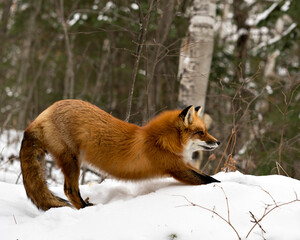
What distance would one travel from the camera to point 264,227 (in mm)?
2646

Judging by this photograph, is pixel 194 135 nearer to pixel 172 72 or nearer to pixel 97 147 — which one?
pixel 97 147

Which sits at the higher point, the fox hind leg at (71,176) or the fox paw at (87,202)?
the fox hind leg at (71,176)

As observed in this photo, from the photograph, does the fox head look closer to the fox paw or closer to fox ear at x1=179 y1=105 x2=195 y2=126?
fox ear at x1=179 y1=105 x2=195 y2=126

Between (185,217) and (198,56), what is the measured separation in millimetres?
4439

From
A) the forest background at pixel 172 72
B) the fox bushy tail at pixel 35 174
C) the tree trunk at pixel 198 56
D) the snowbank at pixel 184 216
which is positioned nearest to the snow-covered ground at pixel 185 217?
the snowbank at pixel 184 216

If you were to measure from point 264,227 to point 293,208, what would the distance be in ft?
1.34

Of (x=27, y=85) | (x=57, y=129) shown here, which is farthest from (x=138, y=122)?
(x=27, y=85)

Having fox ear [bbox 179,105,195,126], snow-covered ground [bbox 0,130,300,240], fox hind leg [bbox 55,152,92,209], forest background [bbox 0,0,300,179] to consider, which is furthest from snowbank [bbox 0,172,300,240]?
forest background [bbox 0,0,300,179]

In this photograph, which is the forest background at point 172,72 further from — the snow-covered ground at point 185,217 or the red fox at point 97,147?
→ the snow-covered ground at point 185,217

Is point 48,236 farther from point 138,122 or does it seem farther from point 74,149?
point 138,122

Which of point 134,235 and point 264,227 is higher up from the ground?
point 264,227

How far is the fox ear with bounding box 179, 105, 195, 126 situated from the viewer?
3896 mm

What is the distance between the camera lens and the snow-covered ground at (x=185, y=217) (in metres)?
2.66

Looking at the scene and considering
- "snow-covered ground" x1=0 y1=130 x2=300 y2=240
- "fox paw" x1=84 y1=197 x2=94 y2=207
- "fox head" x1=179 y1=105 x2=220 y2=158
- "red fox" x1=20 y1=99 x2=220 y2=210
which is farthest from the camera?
"fox head" x1=179 y1=105 x2=220 y2=158
